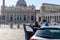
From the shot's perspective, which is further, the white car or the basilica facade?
the basilica facade

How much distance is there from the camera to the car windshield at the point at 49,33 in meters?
6.96

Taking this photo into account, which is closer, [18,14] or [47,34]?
[47,34]

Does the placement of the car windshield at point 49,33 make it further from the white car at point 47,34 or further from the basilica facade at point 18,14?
the basilica facade at point 18,14

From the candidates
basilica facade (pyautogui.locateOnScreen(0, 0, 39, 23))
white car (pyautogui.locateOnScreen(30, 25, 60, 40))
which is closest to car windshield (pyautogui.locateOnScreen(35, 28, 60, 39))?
white car (pyautogui.locateOnScreen(30, 25, 60, 40))

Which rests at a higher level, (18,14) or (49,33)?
(49,33)

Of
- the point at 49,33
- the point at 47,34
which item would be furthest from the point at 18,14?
the point at 47,34

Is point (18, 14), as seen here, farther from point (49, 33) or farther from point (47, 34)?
point (47, 34)

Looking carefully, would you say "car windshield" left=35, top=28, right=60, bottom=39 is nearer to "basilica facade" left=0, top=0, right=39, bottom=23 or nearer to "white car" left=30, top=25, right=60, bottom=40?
"white car" left=30, top=25, right=60, bottom=40

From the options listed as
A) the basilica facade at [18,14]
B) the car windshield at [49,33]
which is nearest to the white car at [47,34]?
the car windshield at [49,33]

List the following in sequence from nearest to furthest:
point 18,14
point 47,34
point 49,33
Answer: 1. point 47,34
2. point 49,33
3. point 18,14

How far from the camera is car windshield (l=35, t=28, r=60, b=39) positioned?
22.9ft

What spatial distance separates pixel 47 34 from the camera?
7207 millimetres

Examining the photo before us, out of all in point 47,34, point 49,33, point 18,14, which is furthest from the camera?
point 18,14

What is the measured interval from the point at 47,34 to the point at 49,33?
0.48 feet
